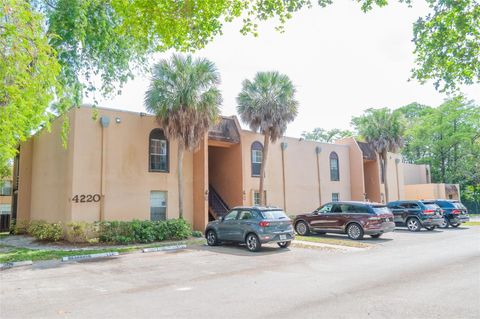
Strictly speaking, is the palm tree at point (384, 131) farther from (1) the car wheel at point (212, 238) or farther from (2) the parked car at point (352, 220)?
(1) the car wheel at point (212, 238)

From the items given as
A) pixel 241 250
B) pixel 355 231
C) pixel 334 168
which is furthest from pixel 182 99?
pixel 334 168

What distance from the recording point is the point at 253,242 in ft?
46.1

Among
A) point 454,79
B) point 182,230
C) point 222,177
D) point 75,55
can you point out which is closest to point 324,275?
point 454,79

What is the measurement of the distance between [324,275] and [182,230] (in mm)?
9851

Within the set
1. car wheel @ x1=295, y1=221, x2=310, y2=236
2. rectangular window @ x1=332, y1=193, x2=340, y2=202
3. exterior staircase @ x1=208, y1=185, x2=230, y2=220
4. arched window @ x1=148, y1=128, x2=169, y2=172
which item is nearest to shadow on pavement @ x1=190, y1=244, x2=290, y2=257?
car wheel @ x1=295, y1=221, x2=310, y2=236

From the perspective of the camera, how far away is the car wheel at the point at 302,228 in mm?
19486

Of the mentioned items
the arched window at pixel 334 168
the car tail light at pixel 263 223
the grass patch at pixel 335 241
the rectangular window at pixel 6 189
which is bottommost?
the grass patch at pixel 335 241

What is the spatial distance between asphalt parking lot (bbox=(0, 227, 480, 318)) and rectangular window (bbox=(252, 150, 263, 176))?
11.4 meters

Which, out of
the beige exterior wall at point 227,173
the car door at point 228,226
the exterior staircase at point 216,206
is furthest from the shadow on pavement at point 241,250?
the beige exterior wall at point 227,173

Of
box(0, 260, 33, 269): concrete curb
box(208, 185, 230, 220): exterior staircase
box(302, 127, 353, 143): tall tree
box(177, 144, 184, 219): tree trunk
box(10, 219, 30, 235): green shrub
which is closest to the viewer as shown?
box(0, 260, 33, 269): concrete curb

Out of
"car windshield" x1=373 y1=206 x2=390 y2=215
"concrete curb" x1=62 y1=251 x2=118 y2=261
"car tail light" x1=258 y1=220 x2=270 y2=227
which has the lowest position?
"concrete curb" x1=62 y1=251 x2=118 y2=261

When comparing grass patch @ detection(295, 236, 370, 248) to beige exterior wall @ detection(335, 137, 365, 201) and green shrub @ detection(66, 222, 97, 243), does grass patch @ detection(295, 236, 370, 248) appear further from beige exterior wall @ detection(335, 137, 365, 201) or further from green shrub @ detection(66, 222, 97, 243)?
beige exterior wall @ detection(335, 137, 365, 201)

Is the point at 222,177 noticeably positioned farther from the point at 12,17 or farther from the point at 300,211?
the point at 12,17

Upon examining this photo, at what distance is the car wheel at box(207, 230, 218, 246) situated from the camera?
15.7 metres
